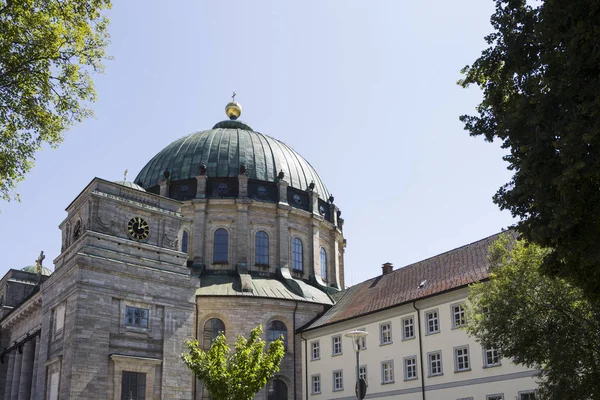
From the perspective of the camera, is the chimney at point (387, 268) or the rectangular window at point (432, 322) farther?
the chimney at point (387, 268)

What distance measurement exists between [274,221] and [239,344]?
24657 millimetres

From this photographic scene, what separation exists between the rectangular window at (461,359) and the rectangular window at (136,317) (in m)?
17.4

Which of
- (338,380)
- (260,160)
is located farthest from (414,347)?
(260,160)

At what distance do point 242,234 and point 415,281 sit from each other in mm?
16342

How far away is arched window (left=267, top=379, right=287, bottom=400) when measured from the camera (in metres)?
48.6

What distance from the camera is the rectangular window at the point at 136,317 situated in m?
40.6

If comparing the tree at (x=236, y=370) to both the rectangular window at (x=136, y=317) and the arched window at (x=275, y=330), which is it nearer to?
the rectangular window at (x=136, y=317)

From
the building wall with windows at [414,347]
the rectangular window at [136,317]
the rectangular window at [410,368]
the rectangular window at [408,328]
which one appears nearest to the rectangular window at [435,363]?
the building wall with windows at [414,347]

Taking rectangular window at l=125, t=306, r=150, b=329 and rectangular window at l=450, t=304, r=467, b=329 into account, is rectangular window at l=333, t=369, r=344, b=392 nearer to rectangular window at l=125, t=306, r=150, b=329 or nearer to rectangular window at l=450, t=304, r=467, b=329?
rectangular window at l=450, t=304, r=467, b=329

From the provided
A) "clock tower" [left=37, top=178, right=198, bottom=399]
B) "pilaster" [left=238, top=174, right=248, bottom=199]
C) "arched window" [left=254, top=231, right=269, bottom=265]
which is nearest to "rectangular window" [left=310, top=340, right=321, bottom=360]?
"clock tower" [left=37, top=178, right=198, bottom=399]

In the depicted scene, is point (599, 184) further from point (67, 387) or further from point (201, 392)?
point (201, 392)

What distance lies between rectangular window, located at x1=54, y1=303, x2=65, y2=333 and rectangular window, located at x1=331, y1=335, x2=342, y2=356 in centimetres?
1664

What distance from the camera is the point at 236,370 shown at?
101 feet

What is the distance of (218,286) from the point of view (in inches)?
2028
